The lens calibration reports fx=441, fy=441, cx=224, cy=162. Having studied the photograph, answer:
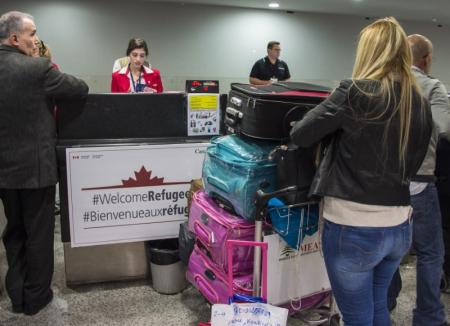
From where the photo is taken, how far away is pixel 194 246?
2.15 m

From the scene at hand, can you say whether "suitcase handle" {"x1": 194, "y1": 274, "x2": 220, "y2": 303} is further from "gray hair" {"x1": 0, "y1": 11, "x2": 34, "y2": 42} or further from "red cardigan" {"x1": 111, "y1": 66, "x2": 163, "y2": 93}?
"red cardigan" {"x1": 111, "y1": 66, "x2": 163, "y2": 93}

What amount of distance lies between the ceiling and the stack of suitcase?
5.57 m

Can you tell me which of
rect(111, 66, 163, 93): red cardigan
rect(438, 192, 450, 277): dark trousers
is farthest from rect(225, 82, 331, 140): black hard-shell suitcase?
rect(111, 66, 163, 93): red cardigan

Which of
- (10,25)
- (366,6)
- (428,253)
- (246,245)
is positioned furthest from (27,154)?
(366,6)

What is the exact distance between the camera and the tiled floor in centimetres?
218

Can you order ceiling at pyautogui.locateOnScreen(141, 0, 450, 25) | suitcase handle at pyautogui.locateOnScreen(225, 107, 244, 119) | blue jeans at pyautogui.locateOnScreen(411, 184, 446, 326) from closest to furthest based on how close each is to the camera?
suitcase handle at pyautogui.locateOnScreen(225, 107, 244, 119)
blue jeans at pyautogui.locateOnScreen(411, 184, 446, 326)
ceiling at pyautogui.locateOnScreen(141, 0, 450, 25)

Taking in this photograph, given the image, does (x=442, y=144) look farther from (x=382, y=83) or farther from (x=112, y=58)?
(x=112, y=58)

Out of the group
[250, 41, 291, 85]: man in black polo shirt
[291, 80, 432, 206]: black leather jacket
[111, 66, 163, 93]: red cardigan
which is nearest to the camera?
[291, 80, 432, 206]: black leather jacket

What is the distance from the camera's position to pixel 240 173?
172 centimetres

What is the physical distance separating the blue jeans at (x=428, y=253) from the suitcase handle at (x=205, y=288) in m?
0.93

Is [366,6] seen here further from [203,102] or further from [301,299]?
[301,299]

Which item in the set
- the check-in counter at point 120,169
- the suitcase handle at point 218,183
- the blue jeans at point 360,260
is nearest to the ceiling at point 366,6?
the check-in counter at point 120,169

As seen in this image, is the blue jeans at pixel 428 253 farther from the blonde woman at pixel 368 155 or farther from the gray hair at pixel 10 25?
the gray hair at pixel 10 25

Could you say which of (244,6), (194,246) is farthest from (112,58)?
(194,246)
